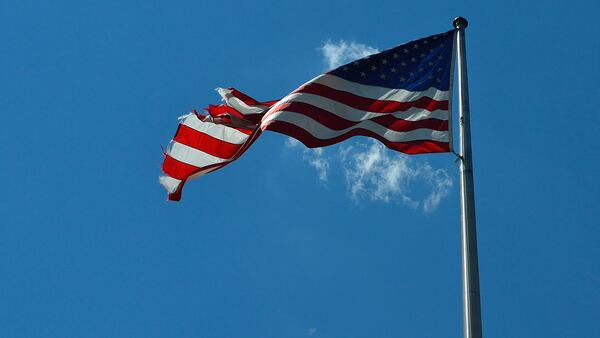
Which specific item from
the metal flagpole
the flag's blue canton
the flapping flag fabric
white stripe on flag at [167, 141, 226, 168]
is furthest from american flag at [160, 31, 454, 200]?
white stripe on flag at [167, 141, 226, 168]

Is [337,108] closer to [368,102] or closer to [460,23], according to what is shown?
[368,102]

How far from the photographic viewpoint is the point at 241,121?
63.8ft

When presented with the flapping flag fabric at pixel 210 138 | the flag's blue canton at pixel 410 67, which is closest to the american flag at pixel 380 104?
the flag's blue canton at pixel 410 67

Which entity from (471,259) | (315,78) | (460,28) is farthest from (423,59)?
(471,259)

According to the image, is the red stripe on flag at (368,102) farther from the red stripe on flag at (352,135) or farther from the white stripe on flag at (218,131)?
the white stripe on flag at (218,131)

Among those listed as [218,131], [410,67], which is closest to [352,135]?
[410,67]

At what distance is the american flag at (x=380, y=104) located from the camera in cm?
1642

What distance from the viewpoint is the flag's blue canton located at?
1741 cm

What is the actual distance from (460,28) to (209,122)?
18.6ft

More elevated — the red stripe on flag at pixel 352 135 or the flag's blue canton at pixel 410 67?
the flag's blue canton at pixel 410 67

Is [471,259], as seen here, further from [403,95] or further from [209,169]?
[209,169]

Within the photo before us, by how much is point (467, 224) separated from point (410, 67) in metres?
4.85

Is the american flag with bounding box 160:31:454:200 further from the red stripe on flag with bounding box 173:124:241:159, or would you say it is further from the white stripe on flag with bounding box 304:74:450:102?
the red stripe on flag with bounding box 173:124:241:159

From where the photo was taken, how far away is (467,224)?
44.9 feet
